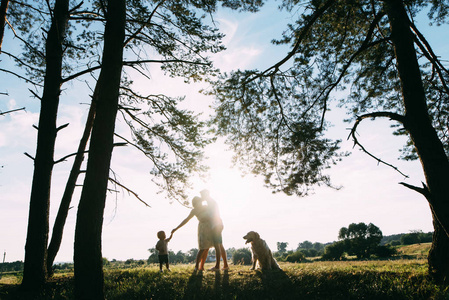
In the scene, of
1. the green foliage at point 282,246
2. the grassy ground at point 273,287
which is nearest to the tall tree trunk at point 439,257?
the grassy ground at point 273,287

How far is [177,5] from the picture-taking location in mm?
7273

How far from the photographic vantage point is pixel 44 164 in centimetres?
602

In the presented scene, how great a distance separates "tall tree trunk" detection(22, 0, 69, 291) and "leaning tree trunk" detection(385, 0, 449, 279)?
7.93 metres

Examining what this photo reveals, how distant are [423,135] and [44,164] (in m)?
8.90

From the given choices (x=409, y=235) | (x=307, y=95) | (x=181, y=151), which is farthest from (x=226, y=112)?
(x=409, y=235)

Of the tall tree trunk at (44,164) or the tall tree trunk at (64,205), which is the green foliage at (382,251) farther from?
the tall tree trunk at (44,164)

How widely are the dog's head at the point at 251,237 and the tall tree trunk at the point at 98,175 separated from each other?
11.9 feet

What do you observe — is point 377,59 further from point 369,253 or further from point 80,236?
point 369,253

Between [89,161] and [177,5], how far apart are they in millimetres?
5543

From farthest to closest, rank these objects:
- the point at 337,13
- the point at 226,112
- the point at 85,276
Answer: the point at 226,112
the point at 337,13
the point at 85,276

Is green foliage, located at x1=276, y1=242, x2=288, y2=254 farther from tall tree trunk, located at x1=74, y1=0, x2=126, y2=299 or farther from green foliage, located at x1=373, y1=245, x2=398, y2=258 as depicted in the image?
tall tree trunk, located at x1=74, y1=0, x2=126, y2=299

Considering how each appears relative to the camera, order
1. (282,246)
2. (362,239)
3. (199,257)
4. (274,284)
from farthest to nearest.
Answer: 1. (282,246)
2. (362,239)
3. (199,257)
4. (274,284)

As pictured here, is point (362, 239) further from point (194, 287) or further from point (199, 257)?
point (194, 287)

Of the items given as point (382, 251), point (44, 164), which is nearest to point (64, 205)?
point (44, 164)
